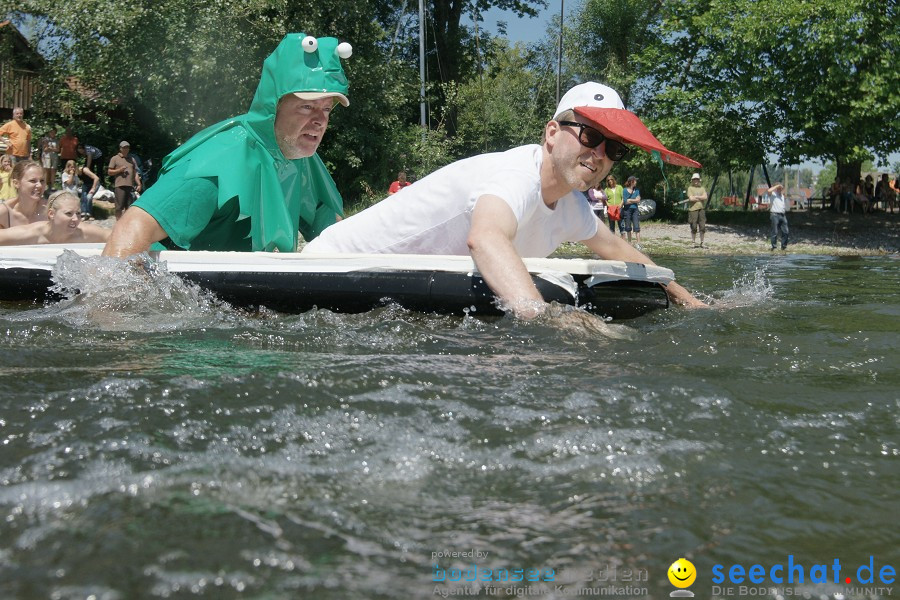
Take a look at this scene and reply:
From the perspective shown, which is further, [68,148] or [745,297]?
[68,148]

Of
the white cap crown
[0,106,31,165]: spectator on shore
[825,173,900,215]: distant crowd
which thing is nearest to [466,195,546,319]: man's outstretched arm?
the white cap crown

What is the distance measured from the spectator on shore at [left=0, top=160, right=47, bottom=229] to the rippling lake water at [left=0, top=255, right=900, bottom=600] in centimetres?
437

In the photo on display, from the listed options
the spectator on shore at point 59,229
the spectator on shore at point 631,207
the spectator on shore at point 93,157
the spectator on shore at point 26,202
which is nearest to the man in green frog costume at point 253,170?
the spectator on shore at point 59,229

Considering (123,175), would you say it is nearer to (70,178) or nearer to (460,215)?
(70,178)

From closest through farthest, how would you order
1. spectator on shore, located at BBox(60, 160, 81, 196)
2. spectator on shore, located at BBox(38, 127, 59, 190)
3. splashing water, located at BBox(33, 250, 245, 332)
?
splashing water, located at BBox(33, 250, 245, 332) → spectator on shore, located at BBox(60, 160, 81, 196) → spectator on shore, located at BBox(38, 127, 59, 190)

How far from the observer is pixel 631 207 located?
18.6 meters

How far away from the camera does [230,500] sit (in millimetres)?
1938

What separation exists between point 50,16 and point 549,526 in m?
20.3

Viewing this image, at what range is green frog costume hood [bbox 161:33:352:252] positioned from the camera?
4367 millimetres

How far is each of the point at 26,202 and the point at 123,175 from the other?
9164 millimetres

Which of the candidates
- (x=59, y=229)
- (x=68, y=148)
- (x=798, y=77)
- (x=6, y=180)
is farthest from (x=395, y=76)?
(x=59, y=229)

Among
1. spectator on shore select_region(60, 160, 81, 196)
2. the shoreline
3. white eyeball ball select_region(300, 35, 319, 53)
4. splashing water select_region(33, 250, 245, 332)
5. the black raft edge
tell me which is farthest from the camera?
the shoreline

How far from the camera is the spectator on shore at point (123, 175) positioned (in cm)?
1617

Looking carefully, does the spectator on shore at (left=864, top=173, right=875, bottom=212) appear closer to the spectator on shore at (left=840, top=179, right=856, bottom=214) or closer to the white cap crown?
the spectator on shore at (left=840, top=179, right=856, bottom=214)
